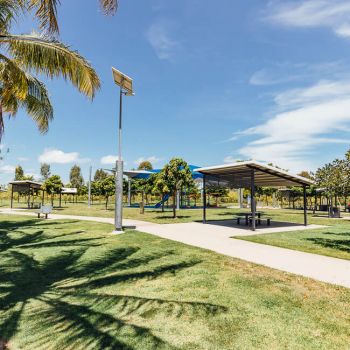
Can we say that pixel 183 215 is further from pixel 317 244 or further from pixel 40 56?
pixel 40 56

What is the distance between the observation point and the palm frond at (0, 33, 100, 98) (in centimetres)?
670

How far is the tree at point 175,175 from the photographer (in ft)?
63.8

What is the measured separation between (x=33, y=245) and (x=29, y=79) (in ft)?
19.5

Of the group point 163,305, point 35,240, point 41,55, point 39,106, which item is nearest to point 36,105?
point 39,106

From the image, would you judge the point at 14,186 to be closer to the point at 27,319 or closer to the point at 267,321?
the point at 27,319

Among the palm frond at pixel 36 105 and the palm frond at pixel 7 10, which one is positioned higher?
the palm frond at pixel 7 10

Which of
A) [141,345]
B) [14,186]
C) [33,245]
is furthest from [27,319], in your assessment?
[14,186]

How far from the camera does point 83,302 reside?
15.2 ft

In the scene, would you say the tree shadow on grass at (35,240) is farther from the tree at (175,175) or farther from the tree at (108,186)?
the tree at (108,186)

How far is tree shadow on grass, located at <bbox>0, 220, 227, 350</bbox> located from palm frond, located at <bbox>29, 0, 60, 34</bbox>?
5932 millimetres

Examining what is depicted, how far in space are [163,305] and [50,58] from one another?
6.47 meters

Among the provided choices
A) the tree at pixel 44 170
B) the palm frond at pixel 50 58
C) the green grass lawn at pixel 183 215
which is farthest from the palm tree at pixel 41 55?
the tree at pixel 44 170

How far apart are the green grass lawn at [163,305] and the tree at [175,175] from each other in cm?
1172

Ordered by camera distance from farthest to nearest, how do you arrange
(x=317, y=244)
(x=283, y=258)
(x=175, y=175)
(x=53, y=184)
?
1. (x=53, y=184)
2. (x=175, y=175)
3. (x=317, y=244)
4. (x=283, y=258)
